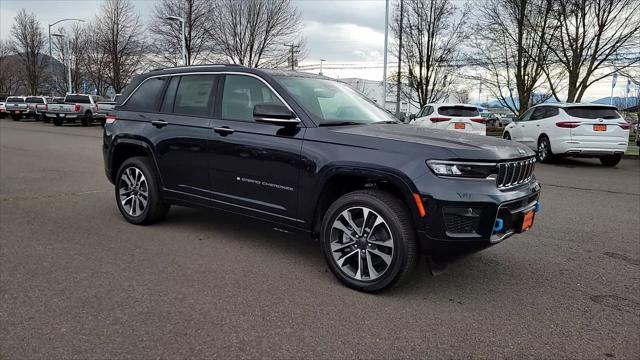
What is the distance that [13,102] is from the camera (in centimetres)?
3531

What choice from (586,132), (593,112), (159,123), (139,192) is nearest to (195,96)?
(159,123)

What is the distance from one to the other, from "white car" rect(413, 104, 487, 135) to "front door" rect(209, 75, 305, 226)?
10771 millimetres

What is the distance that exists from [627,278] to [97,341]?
162 inches

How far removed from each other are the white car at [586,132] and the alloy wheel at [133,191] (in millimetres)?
10621

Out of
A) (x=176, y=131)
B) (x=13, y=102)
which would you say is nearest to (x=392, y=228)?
(x=176, y=131)

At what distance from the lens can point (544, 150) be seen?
1324 centimetres

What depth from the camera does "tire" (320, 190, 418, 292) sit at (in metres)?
3.57

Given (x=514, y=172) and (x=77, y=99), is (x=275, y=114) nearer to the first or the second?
(x=514, y=172)

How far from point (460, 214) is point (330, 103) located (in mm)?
1718

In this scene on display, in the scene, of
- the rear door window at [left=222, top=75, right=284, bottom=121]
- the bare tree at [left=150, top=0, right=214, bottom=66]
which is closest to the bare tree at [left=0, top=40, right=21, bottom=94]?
the bare tree at [left=150, top=0, right=214, bottom=66]

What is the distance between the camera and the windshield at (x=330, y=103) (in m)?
4.27

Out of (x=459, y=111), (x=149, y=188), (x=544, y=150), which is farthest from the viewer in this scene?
(x=459, y=111)

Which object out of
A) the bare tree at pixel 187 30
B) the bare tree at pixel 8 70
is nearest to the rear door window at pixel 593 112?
the bare tree at pixel 187 30

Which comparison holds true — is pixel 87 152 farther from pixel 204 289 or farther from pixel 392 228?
pixel 392 228
